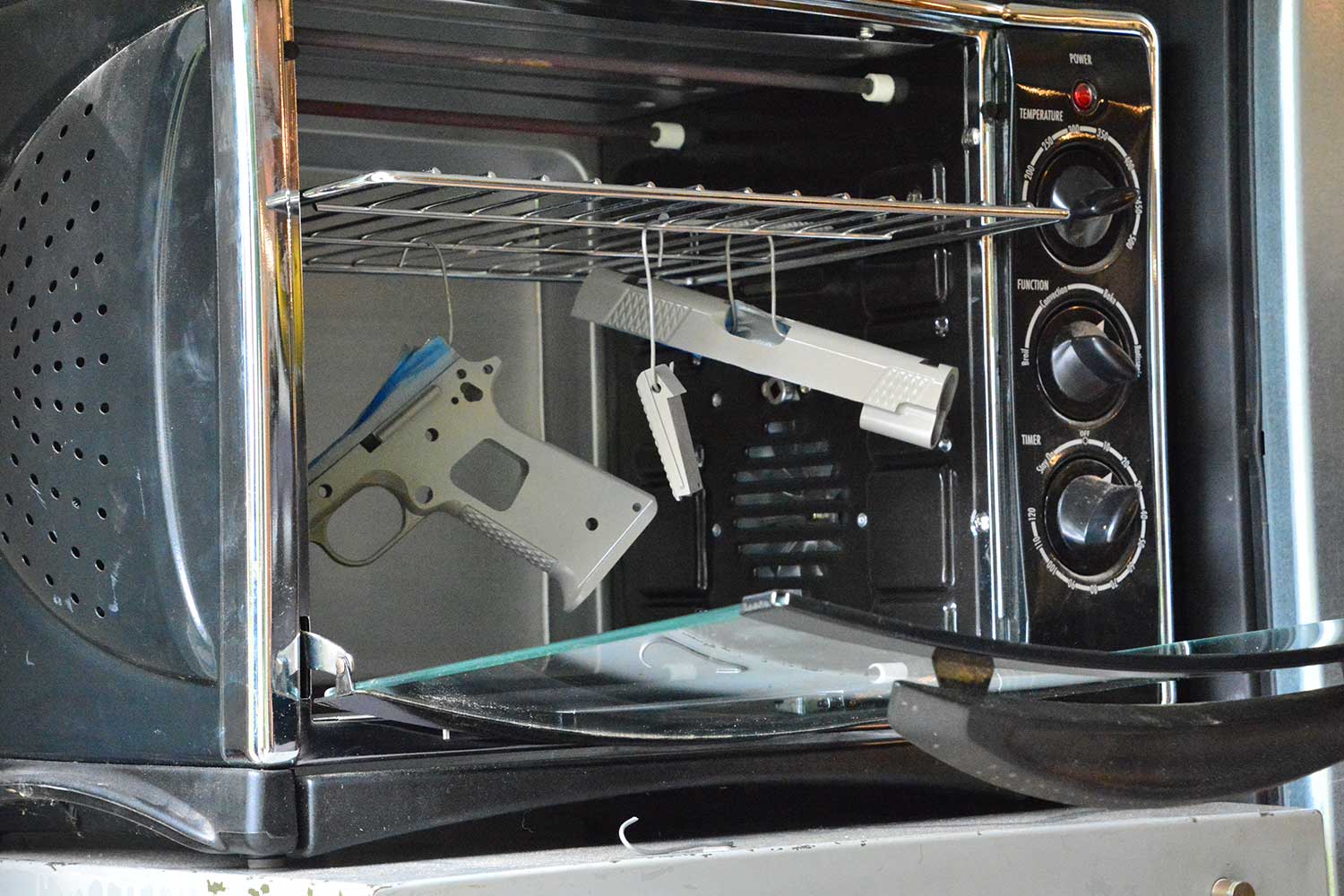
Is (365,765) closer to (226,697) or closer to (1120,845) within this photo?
(226,697)

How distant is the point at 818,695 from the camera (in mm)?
821

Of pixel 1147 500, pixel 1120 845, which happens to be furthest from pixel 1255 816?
pixel 1147 500

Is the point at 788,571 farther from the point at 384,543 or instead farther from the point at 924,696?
the point at 924,696

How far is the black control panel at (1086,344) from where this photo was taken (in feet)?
3.27

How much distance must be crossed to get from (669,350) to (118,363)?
0.44m

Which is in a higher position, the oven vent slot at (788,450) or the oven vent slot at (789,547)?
the oven vent slot at (788,450)

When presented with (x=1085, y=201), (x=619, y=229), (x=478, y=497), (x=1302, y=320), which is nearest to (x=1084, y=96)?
(x=1085, y=201)

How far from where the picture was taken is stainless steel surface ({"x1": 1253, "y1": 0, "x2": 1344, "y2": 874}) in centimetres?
103

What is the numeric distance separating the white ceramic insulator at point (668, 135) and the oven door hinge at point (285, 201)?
1.35 feet

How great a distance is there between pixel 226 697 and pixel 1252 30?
73 centimetres

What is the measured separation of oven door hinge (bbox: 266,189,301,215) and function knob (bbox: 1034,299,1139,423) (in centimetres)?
44

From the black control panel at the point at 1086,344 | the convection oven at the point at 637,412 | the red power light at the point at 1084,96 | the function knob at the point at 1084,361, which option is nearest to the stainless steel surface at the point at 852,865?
the convection oven at the point at 637,412

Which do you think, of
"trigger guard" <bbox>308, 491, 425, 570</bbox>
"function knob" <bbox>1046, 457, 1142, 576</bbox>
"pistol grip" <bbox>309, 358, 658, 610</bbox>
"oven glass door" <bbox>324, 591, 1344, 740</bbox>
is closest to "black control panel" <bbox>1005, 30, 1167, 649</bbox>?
"function knob" <bbox>1046, 457, 1142, 576</bbox>

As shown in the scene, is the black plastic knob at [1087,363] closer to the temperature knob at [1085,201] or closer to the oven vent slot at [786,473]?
the temperature knob at [1085,201]
